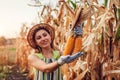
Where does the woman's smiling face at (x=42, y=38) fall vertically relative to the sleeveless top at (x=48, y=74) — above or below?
above

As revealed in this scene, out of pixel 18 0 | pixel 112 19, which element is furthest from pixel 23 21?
pixel 112 19

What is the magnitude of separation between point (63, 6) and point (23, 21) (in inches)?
8.8

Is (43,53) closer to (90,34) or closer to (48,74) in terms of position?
(48,74)

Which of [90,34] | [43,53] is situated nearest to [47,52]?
[43,53]

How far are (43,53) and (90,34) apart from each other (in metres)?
0.25

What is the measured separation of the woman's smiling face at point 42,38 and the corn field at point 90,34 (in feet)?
0.36

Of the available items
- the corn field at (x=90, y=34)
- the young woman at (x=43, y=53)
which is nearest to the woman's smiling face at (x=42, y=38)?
the young woman at (x=43, y=53)

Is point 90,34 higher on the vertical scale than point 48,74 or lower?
higher

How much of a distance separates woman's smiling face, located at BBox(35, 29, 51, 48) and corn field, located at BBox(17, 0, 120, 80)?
0.11 meters

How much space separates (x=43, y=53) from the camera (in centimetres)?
166

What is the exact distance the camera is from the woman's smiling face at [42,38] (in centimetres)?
163

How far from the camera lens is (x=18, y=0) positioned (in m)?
1.81

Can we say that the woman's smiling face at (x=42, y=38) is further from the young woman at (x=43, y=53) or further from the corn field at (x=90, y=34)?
the corn field at (x=90, y=34)

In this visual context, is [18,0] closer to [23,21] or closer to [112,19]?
[23,21]
